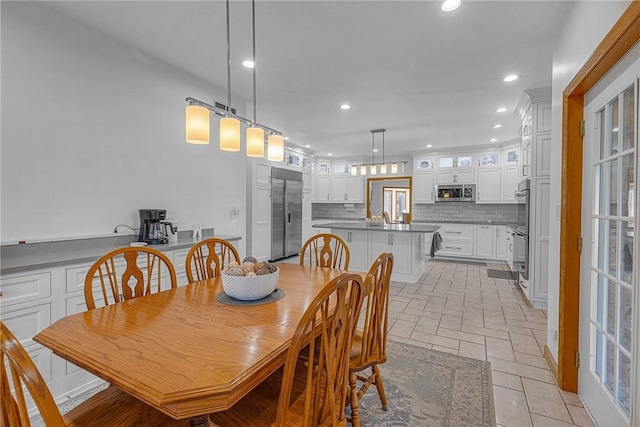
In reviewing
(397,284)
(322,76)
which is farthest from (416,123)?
(397,284)

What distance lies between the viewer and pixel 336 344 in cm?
104

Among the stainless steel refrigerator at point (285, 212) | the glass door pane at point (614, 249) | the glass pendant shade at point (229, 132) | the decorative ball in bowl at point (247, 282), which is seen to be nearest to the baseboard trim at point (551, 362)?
the glass door pane at point (614, 249)

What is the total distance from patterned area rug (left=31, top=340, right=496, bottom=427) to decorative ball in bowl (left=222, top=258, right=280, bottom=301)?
984 millimetres

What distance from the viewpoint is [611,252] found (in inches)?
62.1

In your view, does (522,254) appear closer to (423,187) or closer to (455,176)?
(455,176)

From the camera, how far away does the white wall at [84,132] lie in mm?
2037

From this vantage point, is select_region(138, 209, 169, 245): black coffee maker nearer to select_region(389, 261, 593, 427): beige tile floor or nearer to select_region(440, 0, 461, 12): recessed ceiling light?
select_region(389, 261, 593, 427): beige tile floor

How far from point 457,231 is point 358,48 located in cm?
506

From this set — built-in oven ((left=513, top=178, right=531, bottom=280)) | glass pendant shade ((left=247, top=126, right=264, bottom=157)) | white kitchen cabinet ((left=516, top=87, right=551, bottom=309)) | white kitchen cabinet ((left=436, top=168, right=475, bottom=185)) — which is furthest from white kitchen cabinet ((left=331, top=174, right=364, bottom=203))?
glass pendant shade ((left=247, top=126, right=264, bottom=157))

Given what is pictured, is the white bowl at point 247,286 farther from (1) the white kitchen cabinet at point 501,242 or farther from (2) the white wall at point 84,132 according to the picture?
(1) the white kitchen cabinet at point 501,242

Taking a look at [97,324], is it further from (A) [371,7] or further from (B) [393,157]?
(B) [393,157]

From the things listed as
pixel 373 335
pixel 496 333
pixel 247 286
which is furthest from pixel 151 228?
pixel 496 333

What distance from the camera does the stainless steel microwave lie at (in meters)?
6.61

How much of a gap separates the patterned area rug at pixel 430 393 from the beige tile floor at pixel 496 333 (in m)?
0.10
